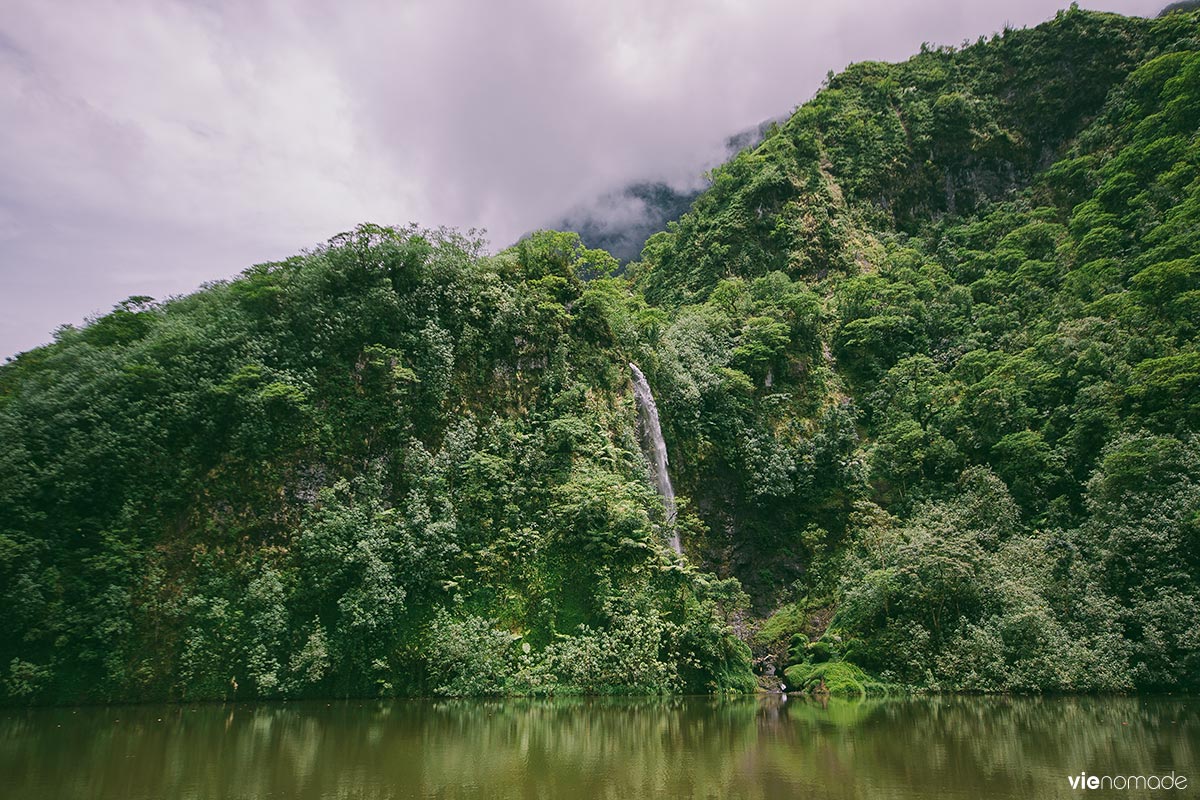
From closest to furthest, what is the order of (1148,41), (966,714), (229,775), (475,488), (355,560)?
1. (229,775)
2. (966,714)
3. (355,560)
4. (475,488)
5. (1148,41)

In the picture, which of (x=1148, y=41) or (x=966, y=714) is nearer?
(x=966, y=714)

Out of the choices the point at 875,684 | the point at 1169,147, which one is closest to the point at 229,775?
the point at 875,684

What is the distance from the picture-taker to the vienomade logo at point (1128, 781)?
6496 mm

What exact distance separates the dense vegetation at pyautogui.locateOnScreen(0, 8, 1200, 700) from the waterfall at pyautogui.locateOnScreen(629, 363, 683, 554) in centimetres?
97

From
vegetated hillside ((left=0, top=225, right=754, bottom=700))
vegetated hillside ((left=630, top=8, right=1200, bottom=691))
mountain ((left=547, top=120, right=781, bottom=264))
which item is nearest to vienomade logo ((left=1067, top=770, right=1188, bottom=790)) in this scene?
vegetated hillside ((left=0, top=225, right=754, bottom=700))

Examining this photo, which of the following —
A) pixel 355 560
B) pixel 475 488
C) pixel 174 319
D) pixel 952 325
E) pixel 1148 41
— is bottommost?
pixel 355 560

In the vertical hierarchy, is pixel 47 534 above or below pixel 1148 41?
below

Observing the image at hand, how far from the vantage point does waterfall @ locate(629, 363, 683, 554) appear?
985 inches

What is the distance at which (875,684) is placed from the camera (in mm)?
19578

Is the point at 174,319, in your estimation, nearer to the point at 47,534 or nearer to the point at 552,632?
the point at 47,534

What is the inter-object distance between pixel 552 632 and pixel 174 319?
47.8 feet

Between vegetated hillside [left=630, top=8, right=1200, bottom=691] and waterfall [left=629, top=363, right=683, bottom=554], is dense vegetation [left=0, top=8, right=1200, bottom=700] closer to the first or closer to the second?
vegetated hillside [left=630, top=8, right=1200, bottom=691]

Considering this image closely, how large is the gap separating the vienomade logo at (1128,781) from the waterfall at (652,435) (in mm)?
17156

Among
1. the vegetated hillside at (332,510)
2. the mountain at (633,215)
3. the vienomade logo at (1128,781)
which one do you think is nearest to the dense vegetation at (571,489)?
the vegetated hillside at (332,510)
